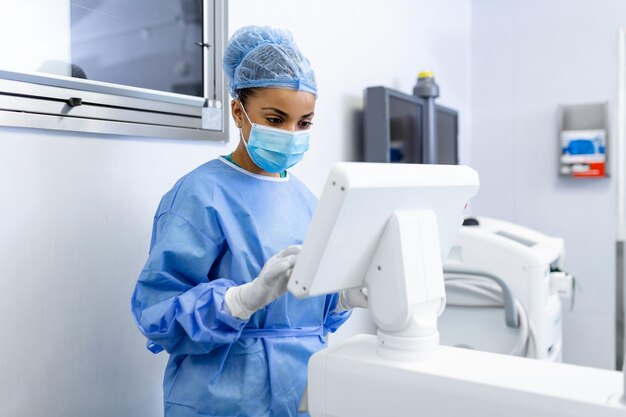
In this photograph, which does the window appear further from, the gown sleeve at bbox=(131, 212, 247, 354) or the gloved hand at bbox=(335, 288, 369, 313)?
the gloved hand at bbox=(335, 288, 369, 313)

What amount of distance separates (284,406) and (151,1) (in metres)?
0.99

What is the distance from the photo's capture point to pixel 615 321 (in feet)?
9.81

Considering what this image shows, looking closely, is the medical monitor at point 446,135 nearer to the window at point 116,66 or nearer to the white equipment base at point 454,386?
the window at point 116,66

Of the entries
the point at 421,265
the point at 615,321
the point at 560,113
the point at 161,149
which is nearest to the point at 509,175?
the point at 560,113

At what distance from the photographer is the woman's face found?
3.90 feet

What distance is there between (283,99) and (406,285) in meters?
0.51

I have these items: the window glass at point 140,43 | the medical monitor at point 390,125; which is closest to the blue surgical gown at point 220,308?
the window glass at point 140,43

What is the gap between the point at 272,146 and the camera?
119cm

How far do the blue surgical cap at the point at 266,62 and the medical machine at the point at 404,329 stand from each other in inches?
15.7

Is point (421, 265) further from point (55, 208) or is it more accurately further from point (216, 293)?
point (55, 208)

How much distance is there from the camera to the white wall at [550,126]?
3.10 m

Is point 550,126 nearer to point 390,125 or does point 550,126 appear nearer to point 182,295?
point 390,125

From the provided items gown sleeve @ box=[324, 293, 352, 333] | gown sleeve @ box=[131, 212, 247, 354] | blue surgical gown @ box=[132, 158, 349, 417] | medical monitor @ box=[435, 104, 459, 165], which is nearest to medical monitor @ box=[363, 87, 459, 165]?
medical monitor @ box=[435, 104, 459, 165]

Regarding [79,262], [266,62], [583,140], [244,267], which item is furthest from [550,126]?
[79,262]
